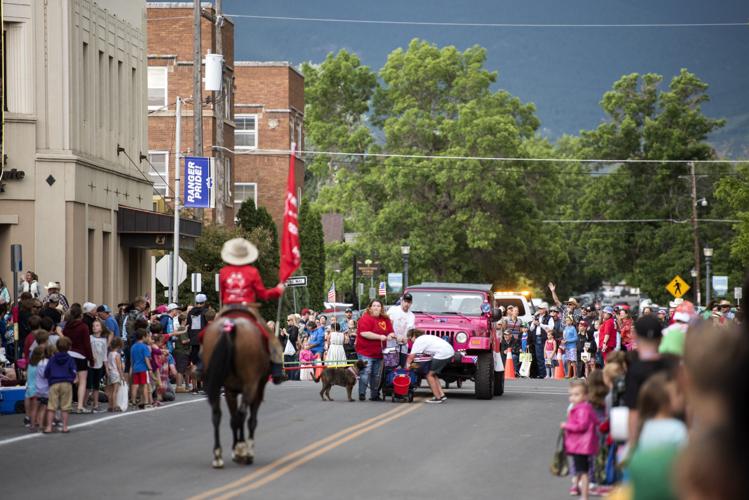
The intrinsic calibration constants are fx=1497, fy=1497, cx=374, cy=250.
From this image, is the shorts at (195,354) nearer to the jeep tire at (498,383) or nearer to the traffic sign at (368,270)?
the jeep tire at (498,383)

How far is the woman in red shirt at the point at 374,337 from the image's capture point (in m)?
26.4

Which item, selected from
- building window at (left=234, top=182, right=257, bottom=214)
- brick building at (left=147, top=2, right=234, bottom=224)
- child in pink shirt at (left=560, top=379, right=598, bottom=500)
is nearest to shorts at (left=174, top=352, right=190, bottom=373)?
child in pink shirt at (left=560, top=379, right=598, bottom=500)

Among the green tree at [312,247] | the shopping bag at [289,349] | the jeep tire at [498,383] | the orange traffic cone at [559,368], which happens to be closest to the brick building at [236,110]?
the green tree at [312,247]

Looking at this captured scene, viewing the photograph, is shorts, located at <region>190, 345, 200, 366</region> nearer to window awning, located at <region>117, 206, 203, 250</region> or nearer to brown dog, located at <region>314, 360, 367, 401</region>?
brown dog, located at <region>314, 360, 367, 401</region>

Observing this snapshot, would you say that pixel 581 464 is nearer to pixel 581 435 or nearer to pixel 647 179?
pixel 581 435

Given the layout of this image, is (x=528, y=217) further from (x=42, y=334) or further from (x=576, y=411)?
(x=576, y=411)

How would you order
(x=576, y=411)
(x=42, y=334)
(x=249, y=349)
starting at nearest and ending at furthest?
1. (x=576, y=411)
2. (x=249, y=349)
3. (x=42, y=334)

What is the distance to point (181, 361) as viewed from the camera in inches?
1242

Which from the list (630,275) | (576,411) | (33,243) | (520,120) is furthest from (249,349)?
(630,275)

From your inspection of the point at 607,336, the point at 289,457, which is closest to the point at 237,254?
the point at 289,457

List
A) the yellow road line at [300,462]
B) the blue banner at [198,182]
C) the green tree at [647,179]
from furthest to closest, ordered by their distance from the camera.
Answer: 1. the green tree at [647,179]
2. the blue banner at [198,182]
3. the yellow road line at [300,462]

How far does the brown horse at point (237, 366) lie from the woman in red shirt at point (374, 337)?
9706 millimetres

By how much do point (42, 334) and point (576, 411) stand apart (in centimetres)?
1004

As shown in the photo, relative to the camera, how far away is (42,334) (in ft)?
69.1
